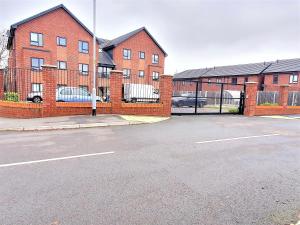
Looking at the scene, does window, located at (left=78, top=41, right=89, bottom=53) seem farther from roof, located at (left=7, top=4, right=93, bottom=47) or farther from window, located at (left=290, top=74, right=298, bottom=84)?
window, located at (left=290, top=74, right=298, bottom=84)

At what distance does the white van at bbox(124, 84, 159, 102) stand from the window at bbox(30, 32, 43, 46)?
18.1 meters

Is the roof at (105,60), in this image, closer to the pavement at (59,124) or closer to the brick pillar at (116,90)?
the brick pillar at (116,90)

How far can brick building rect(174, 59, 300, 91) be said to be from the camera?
36.5m

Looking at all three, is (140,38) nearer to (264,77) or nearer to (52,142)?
(264,77)

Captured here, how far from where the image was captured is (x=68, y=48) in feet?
96.3

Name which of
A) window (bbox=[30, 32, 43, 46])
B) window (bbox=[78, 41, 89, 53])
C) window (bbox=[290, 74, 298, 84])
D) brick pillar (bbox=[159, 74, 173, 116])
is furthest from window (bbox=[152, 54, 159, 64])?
brick pillar (bbox=[159, 74, 173, 116])

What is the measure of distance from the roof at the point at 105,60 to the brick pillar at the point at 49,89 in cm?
2146

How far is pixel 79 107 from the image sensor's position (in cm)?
1221

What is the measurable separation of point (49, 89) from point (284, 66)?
39551 mm

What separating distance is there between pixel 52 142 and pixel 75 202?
4114 millimetres

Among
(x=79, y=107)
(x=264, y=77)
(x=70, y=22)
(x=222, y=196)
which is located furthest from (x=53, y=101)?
(x=264, y=77)

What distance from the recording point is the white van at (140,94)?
14.4 meters

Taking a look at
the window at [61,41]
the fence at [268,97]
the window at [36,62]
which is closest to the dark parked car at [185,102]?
the fence at [268,97]

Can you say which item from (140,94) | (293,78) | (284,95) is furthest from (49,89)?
(293,78)
